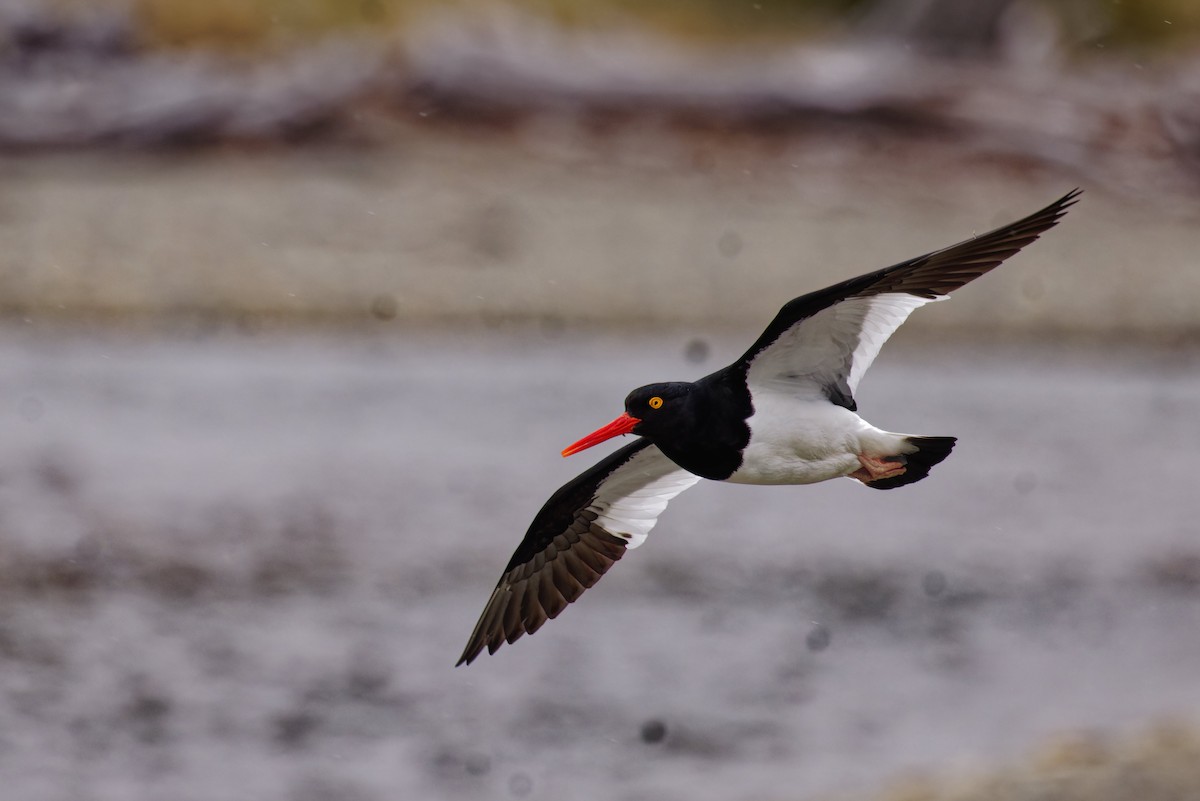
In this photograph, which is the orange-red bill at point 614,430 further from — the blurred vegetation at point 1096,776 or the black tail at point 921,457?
the blurred vegetation at point 1096,776

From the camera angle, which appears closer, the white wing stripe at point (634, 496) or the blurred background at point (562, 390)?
the white wing stripe at point (634, 496)

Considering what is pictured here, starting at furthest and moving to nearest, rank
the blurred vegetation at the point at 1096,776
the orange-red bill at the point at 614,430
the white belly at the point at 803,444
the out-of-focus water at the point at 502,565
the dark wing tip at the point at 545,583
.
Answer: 1. the out-of-focus water at the point at 502,565
2. the blurred vegetation at the point at 1096,776
3. the dark wing tip at the point at 545,583
4. the orange-red bill at the point at 614,430
5. the white belly at the point at 803,444

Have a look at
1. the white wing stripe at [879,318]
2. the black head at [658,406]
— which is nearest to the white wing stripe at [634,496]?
the black head at [658,406]

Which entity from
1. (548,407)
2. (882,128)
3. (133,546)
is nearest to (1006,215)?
(882,128)

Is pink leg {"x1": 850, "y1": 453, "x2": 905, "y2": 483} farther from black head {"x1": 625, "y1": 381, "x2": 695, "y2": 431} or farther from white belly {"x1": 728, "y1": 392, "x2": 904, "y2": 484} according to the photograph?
black head {"x1": 625, "y1": 381, "x2": 695, "y2": 431}

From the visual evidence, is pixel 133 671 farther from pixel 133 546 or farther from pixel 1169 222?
pixel 1169 222

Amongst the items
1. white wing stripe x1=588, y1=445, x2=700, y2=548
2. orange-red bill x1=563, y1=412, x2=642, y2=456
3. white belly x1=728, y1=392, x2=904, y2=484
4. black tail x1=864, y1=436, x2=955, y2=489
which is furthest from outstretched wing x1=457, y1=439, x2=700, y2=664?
black tail x1=864, y1=436, x2=955, y2=489

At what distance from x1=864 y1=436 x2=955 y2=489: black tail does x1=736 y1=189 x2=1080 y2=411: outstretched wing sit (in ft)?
0.99

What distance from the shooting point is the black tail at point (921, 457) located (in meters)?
6.26

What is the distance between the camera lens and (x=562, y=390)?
54.0ft

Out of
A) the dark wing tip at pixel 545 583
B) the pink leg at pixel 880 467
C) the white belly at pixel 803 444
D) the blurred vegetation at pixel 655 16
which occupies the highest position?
the blurred vegetation at pixel 655 16

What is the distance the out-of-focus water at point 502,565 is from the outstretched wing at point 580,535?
11.3ft

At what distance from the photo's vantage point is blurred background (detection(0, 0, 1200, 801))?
11.1m

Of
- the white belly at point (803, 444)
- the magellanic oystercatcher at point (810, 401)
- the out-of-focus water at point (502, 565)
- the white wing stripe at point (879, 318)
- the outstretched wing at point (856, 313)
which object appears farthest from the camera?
the out-of-focus water at point (502, 565)
